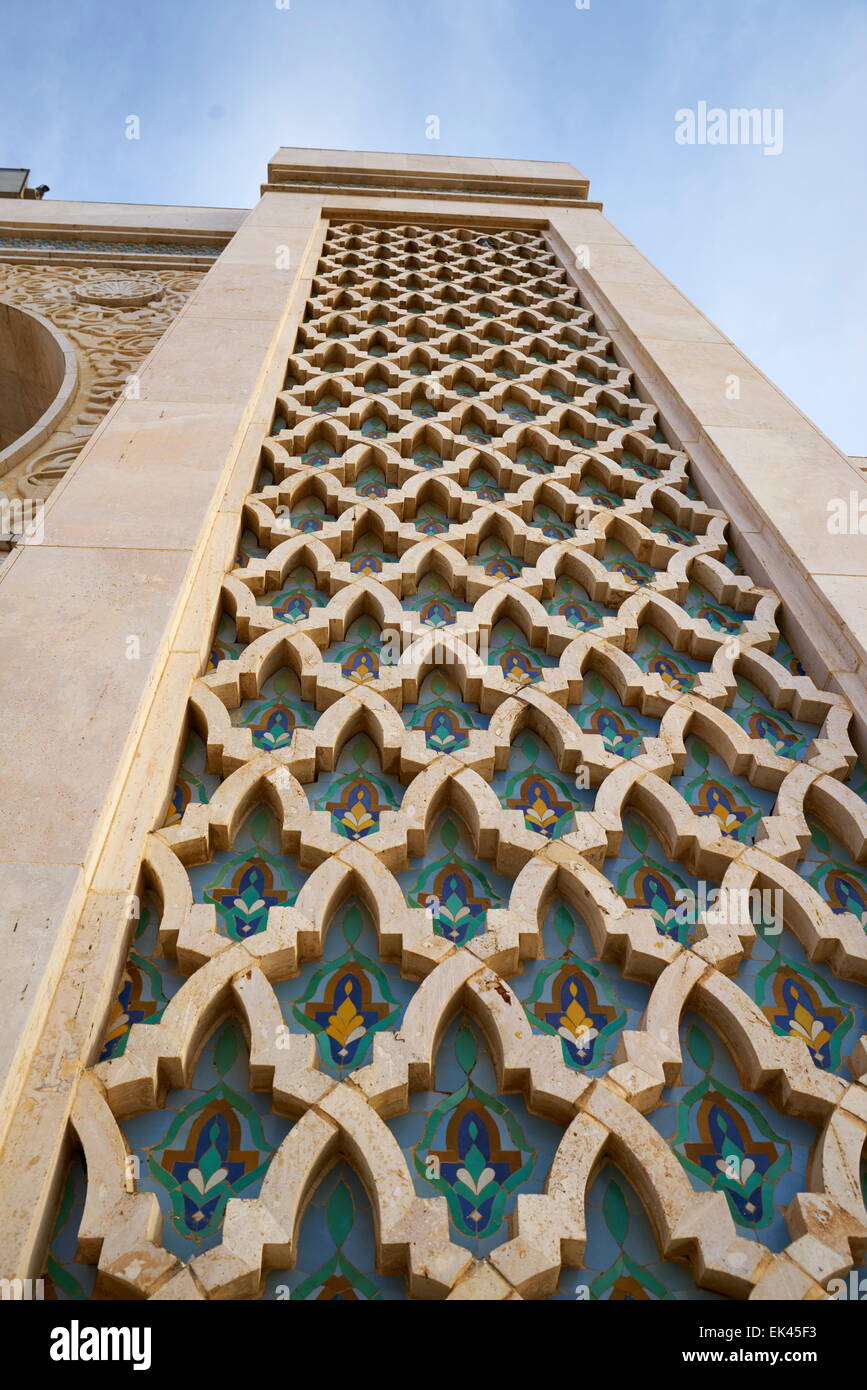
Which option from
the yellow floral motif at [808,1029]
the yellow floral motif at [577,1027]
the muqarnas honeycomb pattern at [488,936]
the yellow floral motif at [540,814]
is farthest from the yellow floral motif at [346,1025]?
the yellow floral motif at [808,1029]

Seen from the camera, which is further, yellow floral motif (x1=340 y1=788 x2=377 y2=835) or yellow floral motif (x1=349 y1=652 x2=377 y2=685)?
yellow floral motif (x1=349 y1=652 x2=377 y2=685)

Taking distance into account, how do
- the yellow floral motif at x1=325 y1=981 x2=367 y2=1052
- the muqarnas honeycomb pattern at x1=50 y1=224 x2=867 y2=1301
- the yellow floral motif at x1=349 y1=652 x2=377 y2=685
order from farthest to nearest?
the yellow floral motif at x1=349 y1=652 x2=377 y2=685
the yellow floral motif at x1=325 y1=981 x2=367 y2=1052
the muqarnas honeycomb pattern at x1=50 y1=224 x2=867 y2=1301

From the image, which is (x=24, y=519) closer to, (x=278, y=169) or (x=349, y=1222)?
(x=349, y=1222)

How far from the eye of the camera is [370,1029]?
→ 4.82ft

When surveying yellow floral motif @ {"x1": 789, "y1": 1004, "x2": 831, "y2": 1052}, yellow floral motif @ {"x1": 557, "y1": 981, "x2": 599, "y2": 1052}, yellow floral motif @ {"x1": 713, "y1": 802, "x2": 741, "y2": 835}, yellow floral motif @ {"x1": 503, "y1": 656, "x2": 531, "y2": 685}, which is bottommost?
yellow floral motif @ {"x1": 789, "y1": 1004, "x2": 831, "y2": 1052}

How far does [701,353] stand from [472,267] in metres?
1.52

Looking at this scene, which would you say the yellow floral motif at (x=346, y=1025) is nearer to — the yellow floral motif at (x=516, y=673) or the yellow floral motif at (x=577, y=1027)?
the yellow floral motif at (x=577, y=1027)

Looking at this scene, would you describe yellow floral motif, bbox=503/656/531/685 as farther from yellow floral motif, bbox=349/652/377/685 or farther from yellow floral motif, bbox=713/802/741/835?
yellow floral motif, bbox=713/802/741/835

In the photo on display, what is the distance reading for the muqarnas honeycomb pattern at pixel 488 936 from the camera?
4.07ft

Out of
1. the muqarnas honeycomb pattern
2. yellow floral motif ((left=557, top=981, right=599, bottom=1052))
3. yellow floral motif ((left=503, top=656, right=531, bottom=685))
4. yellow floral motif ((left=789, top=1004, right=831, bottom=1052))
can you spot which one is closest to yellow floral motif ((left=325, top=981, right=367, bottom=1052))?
the muqarnas honeycomb pattern

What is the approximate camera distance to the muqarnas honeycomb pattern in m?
1.24

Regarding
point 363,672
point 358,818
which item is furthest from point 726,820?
point 363,672

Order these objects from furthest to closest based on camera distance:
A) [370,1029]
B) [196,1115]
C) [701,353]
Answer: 1. [701,353]
2. [370,1029]
3. [196,1115]

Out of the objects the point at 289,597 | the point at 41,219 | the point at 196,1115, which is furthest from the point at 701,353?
the point at 41,219
